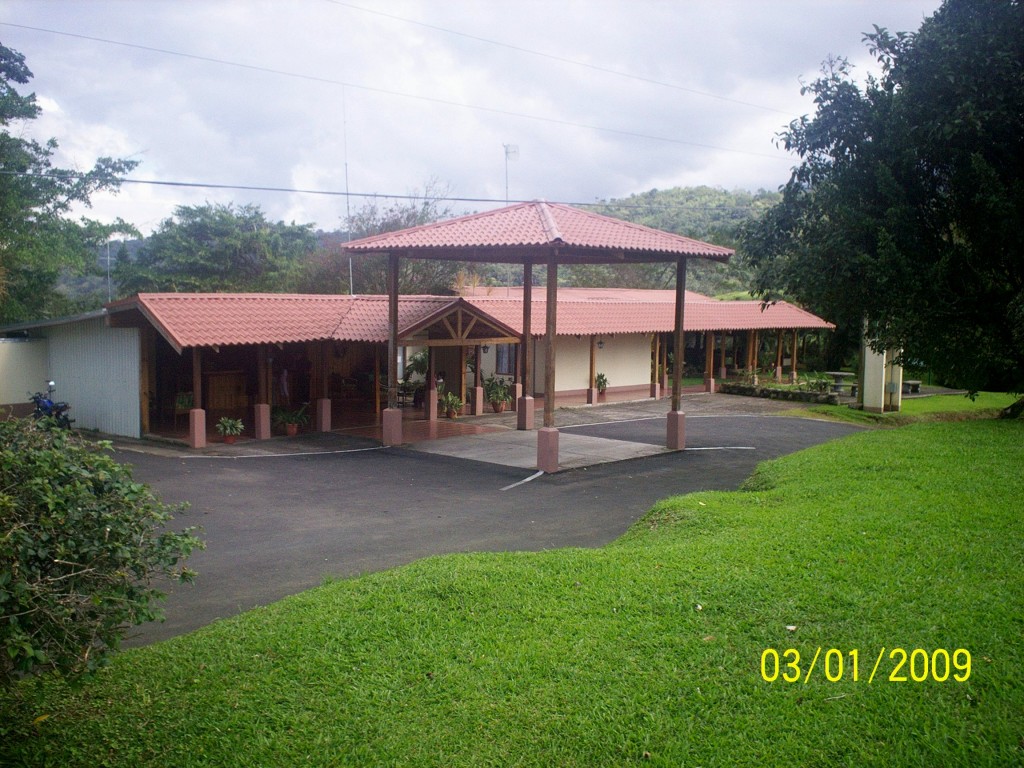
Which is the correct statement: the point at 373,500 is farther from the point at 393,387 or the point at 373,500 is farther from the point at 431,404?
the point at 431,404

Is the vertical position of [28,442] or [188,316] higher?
[188,316]

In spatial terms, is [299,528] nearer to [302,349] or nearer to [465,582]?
[465,582]

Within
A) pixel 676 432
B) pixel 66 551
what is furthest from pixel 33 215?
pixel 66 551

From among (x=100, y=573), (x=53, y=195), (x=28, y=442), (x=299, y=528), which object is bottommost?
(x=299, y=528)

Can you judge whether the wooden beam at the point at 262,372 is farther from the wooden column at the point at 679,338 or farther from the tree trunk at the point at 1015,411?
the tree trunk at the point at 1015,411

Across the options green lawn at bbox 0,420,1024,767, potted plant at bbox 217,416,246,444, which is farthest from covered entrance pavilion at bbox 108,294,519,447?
green lawn at bbox 0,420,1024,767

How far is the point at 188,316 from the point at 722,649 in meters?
16.1

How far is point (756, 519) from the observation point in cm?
843

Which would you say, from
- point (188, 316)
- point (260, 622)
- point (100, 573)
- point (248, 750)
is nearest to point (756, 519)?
point (260, 622)

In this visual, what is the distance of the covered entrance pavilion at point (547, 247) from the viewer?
15.5 m

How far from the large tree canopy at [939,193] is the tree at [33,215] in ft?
74.2

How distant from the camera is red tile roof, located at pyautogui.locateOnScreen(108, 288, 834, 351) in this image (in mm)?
18469

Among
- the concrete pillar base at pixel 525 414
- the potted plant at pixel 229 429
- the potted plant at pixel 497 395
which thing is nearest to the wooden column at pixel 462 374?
the potted plant at pixel 497 395

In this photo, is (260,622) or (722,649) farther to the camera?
(260,622)
